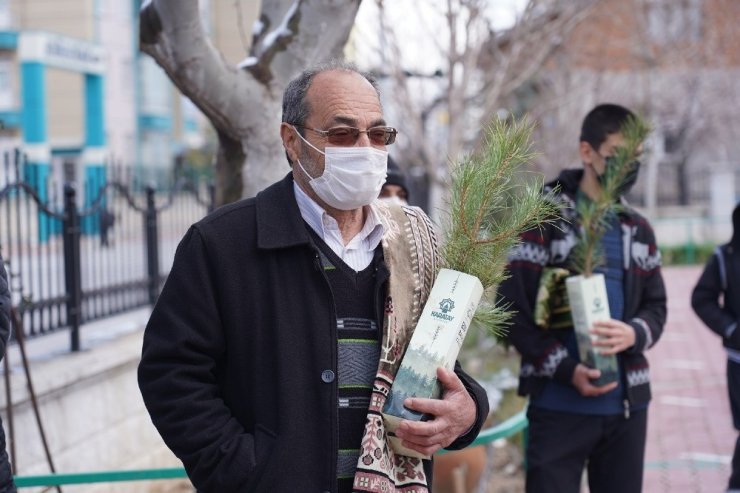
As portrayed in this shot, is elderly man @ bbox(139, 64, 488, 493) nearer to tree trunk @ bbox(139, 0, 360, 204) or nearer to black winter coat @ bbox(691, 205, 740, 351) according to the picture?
tree trunk @ bbox(139, 0, 360, 204)

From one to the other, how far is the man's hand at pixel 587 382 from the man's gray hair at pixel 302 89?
1.68m

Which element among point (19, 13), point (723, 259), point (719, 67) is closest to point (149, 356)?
point (723, 259)

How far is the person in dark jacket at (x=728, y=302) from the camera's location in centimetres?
457

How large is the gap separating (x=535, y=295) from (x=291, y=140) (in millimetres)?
1668

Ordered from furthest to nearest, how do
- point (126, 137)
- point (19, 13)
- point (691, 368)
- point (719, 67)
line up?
point (126, 137) < point (19, 13) < point (719, 67) < point (691, 368)

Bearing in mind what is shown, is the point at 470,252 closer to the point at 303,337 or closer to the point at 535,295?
the point at 303,337

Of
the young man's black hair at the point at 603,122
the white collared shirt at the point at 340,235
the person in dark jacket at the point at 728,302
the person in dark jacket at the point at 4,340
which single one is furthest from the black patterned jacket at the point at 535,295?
the person in dark jacket at the point at 4,340

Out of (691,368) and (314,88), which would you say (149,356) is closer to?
(314,88)

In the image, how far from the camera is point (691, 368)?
1080cm

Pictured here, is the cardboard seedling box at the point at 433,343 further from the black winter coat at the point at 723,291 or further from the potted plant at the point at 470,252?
the black winter coat at the point at 723,291

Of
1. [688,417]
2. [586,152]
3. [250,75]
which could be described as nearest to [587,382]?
[586,152]

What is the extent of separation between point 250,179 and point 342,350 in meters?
1.82

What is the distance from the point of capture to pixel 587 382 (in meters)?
3.78

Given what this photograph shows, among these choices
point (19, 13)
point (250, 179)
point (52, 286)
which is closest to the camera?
point (250, 179)
